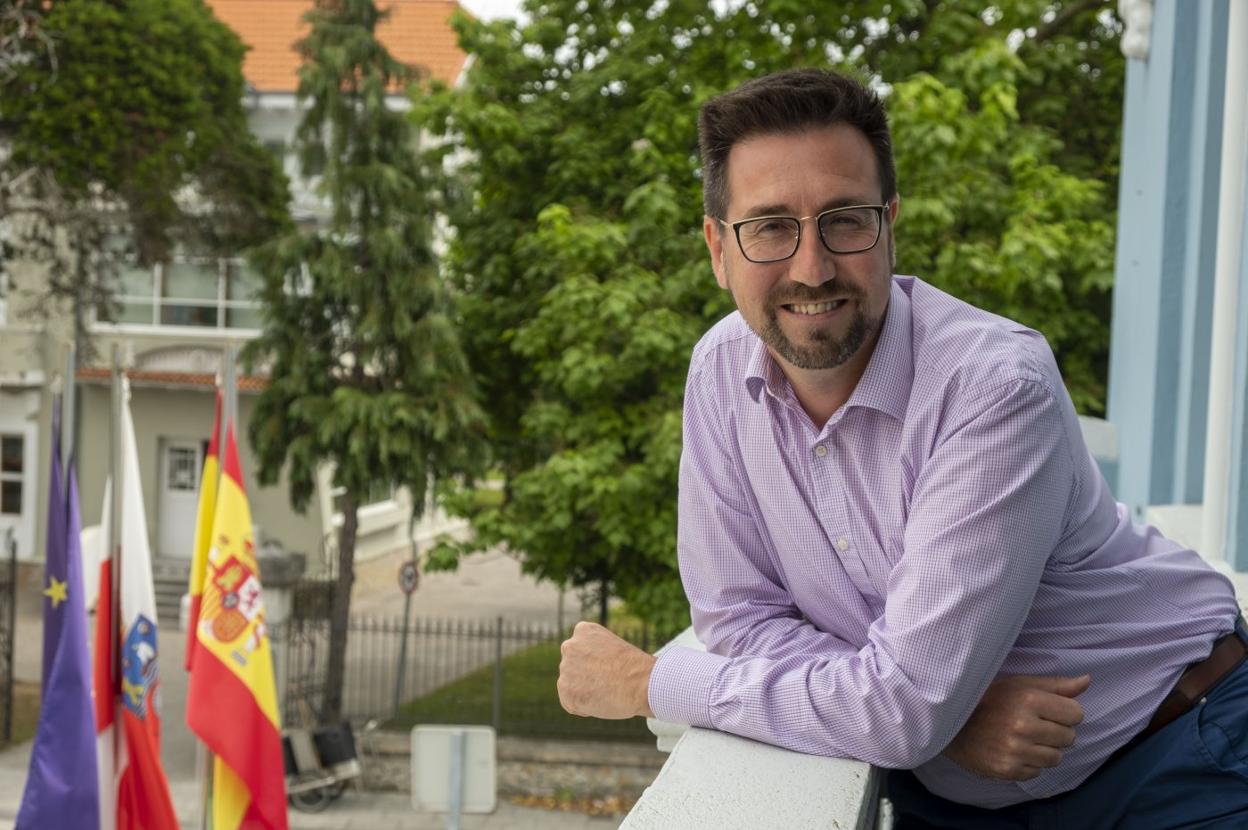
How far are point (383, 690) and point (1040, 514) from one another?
18482mm

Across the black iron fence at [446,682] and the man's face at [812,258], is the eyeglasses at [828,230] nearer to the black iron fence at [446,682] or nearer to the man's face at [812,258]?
the man's face at [812,258]

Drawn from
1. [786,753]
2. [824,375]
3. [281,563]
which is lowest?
[281,563]

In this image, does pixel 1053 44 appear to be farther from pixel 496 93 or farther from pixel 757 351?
pixel 757 351

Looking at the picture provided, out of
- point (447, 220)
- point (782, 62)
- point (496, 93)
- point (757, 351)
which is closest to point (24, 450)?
point (447, 220)

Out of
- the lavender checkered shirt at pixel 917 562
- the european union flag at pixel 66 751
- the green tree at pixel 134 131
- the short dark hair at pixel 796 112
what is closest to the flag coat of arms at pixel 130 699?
the european union flag at pixel 66 751

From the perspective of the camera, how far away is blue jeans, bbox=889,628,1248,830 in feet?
6.55

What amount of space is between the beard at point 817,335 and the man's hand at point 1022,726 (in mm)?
509

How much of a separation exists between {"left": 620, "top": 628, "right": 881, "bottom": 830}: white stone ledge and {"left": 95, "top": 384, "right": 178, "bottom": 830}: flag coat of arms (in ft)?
28.2

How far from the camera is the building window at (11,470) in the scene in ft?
87.1

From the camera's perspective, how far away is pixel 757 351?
223 centimetres

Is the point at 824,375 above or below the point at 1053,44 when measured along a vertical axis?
below

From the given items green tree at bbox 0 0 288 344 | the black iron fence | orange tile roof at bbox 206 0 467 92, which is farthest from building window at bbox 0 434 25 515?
the black iron fence

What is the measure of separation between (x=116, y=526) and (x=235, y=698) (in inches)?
66.0

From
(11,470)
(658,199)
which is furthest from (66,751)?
(11,470)
